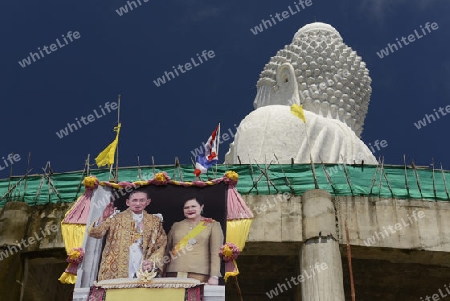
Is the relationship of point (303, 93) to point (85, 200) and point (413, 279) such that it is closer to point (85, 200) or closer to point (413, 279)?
point (413, 279)

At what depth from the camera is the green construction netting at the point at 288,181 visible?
2089 cm

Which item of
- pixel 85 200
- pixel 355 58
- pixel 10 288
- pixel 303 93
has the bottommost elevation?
pixel 10 288

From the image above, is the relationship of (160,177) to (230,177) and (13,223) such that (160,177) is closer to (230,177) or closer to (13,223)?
(230,177)

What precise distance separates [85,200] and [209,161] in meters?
3.36

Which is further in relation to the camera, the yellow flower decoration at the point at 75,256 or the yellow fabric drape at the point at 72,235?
the yellow fabric drape at the point at 72,235

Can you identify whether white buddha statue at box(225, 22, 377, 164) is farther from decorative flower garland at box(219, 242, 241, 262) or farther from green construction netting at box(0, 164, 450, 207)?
decorative flower garland at box(219, 242, 241, 262)

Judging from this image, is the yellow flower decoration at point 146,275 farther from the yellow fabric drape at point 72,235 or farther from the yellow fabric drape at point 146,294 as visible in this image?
the yellow fabric drape at point 72,235

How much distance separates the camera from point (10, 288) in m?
19.7

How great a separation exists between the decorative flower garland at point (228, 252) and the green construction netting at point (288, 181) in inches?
97.9

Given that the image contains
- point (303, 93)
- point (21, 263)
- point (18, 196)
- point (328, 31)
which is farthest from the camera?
point (328, 31)

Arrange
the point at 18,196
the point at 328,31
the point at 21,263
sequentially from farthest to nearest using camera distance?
the point at 328,31
the point at 18,196
the point at 21,263

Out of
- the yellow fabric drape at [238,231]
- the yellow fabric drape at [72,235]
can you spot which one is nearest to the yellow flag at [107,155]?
the yellow fabric drape at [72,235]

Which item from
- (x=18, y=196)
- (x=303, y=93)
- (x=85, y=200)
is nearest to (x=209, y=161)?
(x=85, y=200)

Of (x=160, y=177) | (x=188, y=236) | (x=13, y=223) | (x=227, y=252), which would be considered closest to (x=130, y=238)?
(x=188, y=236)
